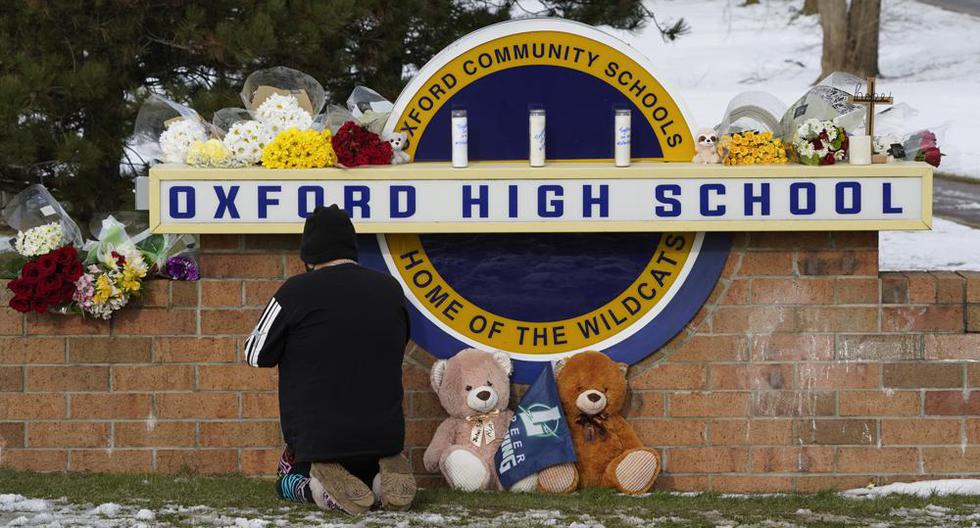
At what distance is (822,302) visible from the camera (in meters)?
7.18

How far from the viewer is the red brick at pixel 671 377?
7234 mm

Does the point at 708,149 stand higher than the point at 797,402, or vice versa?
the point at 708,149

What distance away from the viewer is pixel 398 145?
23.8 ft

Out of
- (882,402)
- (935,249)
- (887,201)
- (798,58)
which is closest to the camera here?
(887,201)

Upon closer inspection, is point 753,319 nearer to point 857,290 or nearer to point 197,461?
point 857,290

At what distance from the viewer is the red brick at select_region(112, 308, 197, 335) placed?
286 inches

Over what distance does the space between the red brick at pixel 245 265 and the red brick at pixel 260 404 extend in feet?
1.76

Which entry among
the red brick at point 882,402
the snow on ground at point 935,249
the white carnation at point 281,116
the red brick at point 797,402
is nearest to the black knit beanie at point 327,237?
the white carnation at point 281,116

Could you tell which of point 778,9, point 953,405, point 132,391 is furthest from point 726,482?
point 778,9

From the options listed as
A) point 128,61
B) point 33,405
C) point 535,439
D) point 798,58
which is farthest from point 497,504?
point 798,58

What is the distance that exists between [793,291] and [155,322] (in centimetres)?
284

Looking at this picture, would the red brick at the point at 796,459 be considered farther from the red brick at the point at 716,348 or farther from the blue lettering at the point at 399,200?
the blue lettering at the point at 399,200

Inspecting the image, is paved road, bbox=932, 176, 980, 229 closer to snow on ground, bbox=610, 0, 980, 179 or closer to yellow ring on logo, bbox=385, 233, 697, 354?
snow on ground, bbox=610, 0, 980, 179

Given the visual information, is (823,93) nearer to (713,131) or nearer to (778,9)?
(713,131)
